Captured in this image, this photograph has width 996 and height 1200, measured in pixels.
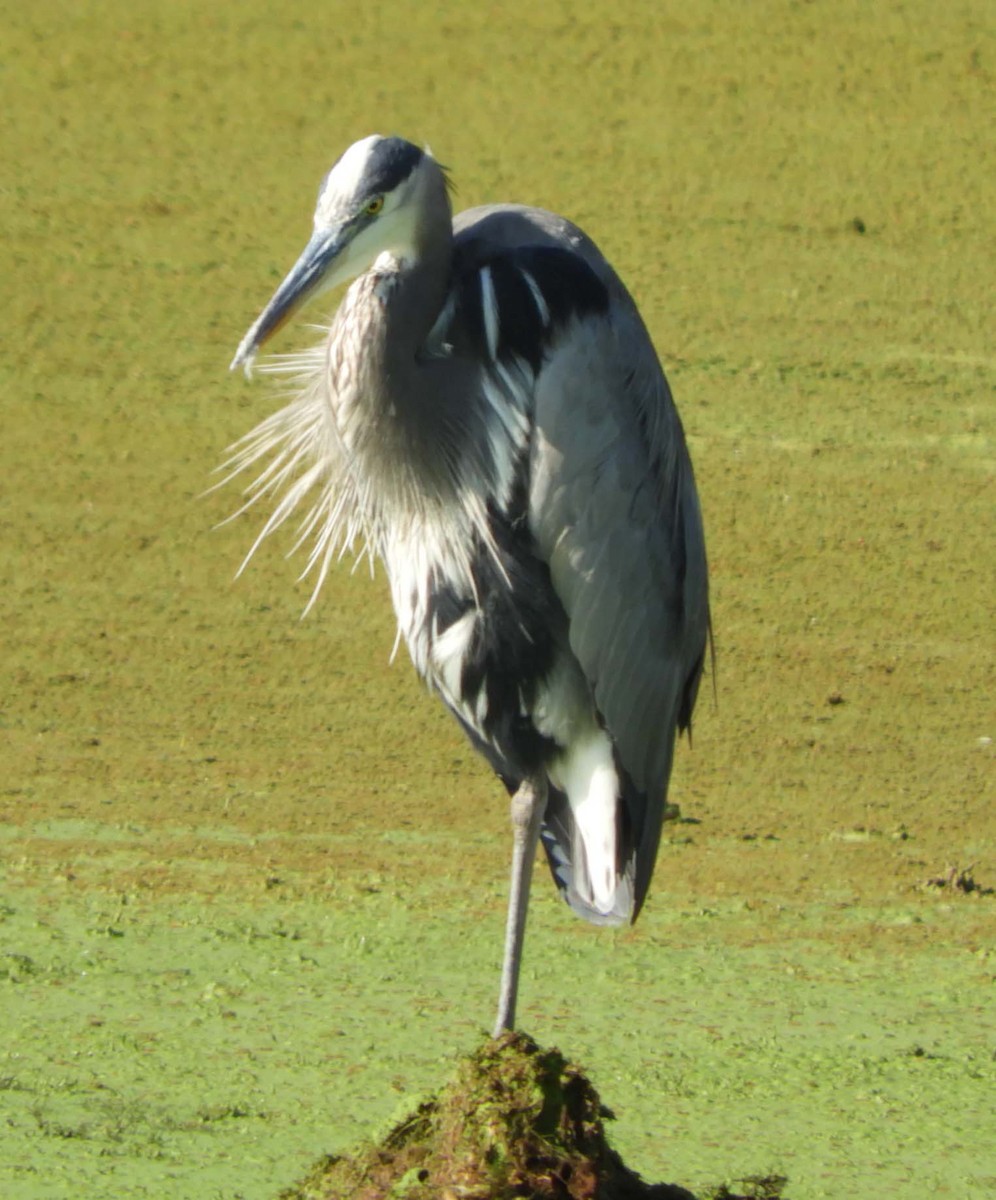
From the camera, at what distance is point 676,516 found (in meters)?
4.37

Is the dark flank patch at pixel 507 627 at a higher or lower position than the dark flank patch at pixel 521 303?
lower

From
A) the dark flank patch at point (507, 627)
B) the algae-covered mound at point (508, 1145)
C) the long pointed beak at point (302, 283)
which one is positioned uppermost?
the long pointed beak at point (302, 283)

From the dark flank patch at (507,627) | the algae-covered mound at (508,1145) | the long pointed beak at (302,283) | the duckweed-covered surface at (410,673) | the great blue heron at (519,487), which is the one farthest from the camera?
the duckweed-covered surface at (410,673)

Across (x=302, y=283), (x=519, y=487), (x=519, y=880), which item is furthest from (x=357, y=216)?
(x=519, y=880)

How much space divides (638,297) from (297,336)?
1.28 metres

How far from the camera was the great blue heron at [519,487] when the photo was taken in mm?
3936

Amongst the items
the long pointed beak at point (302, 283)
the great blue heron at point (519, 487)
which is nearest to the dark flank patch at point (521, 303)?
the great blue heron at point (519, 487)

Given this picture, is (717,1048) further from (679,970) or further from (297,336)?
(297,336)

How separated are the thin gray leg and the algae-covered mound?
74 cm

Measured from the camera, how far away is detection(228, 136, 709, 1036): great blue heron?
3.94 m

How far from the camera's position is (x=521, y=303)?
3.96 metres

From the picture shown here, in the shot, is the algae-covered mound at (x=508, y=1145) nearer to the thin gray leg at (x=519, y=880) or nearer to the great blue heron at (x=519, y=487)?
the thin gray leg at (x=519, y=880)

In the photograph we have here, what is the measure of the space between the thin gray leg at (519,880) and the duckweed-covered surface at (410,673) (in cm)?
28

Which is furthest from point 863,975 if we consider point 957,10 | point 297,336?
point 957,10
